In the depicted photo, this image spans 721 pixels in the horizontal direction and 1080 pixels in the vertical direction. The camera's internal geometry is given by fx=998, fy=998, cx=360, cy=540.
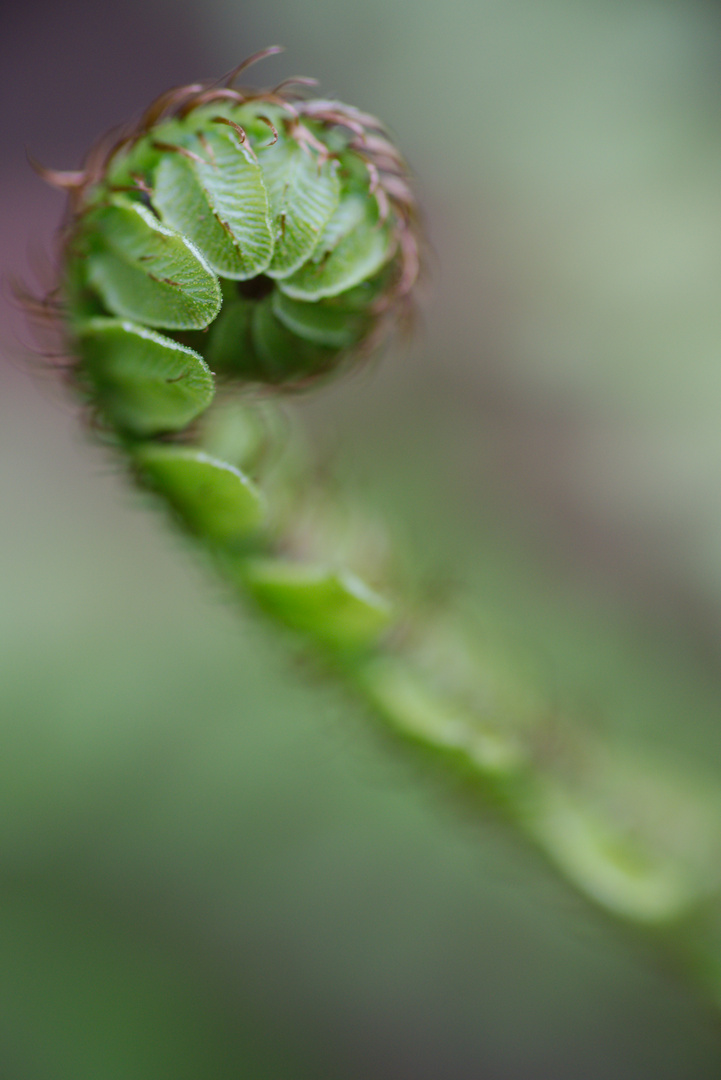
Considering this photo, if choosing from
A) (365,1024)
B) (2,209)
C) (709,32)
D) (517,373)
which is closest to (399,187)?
(517,373)

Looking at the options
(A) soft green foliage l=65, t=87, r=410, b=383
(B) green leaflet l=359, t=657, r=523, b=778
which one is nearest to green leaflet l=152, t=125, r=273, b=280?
(A) soft green foliage l=65, t=87, r=410, b=383

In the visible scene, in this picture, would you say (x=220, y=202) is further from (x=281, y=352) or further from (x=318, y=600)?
(x=318, y=600)

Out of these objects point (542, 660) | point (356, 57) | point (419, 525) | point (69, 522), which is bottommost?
point (69, 522)

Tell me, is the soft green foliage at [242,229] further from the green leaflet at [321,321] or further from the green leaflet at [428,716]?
the green leaflet at [428,716]

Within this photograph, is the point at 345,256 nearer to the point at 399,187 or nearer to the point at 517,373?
the point at 399,187

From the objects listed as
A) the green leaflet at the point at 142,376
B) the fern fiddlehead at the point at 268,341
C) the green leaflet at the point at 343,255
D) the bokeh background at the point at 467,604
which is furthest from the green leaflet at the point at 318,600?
the bokeh background at the point at 467,604

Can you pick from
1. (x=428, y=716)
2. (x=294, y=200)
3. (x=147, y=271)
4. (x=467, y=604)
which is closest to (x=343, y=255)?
(x=294, y=200)
